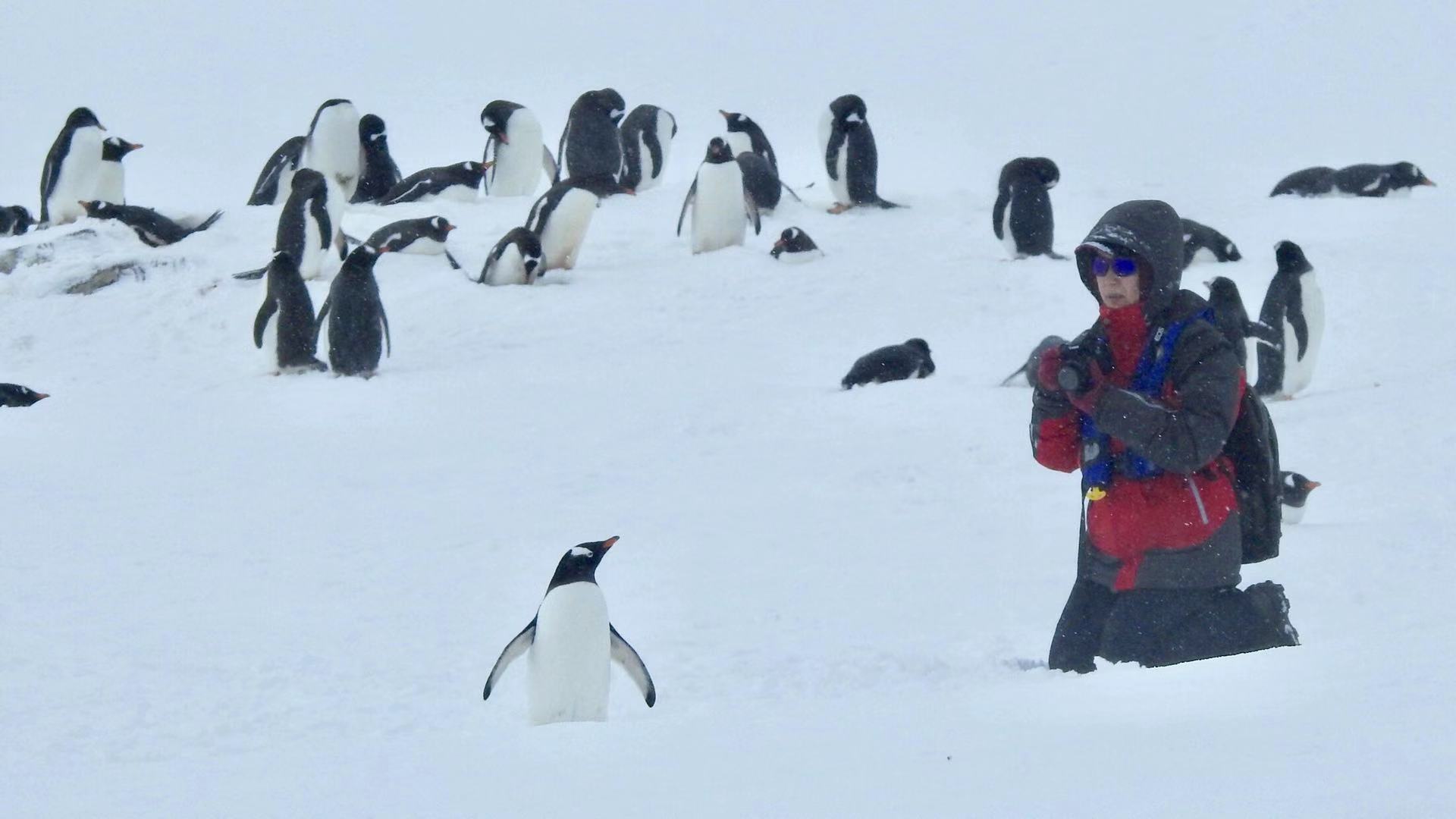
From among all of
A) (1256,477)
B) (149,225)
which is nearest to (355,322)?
(149,225)

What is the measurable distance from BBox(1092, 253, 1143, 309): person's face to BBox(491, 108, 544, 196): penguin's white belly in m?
10.7

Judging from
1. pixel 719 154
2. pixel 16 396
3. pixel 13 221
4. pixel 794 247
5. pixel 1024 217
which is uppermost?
pixel 719 154

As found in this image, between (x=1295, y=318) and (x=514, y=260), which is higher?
(x=1295, y=318)

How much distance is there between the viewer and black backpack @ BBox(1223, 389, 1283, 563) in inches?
122

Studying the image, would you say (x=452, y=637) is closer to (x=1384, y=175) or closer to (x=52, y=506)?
(x=52, y=506)

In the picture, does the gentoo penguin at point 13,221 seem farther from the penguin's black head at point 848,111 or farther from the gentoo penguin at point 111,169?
the penguin's black head at point 848,111

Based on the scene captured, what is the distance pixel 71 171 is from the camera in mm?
12555

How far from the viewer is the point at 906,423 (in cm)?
723

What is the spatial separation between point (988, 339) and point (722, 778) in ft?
23.8

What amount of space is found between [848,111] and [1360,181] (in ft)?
12.6

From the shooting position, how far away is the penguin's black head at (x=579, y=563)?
4184 mm

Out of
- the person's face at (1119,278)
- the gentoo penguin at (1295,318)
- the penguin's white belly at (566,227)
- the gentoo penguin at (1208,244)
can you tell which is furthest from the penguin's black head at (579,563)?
the gentoo penguin at (1208,244)

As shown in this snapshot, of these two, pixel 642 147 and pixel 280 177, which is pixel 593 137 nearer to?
pixel 642 147

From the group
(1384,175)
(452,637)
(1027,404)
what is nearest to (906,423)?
(1027,404)
